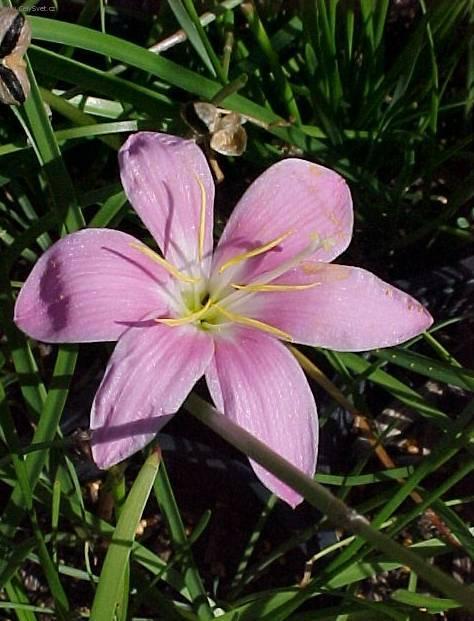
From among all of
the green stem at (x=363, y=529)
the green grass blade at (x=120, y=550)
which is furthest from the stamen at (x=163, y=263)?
the green stem at (x=363, y=529)

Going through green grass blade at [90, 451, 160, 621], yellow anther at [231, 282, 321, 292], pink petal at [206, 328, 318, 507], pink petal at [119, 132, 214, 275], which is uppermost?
pink petal at [119, 132, 214, 275]

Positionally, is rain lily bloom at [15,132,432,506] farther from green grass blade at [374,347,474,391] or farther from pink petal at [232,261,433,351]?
green grass blade at [374,347,474,391]

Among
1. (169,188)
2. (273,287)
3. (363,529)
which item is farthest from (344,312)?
(363,529)

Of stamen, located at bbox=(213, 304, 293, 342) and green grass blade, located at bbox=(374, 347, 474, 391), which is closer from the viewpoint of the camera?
stamen, located at bbox=(213, 304, 293, 342)

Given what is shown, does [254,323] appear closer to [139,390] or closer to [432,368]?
[139,390]

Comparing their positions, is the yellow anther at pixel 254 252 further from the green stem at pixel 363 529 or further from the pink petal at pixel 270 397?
the green stem at pixel 363 529

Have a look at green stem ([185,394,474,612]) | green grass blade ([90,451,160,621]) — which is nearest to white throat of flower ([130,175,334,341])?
green grass blade ([90,451,160,621])

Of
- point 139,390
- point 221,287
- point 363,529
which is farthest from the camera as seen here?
point 221,287
